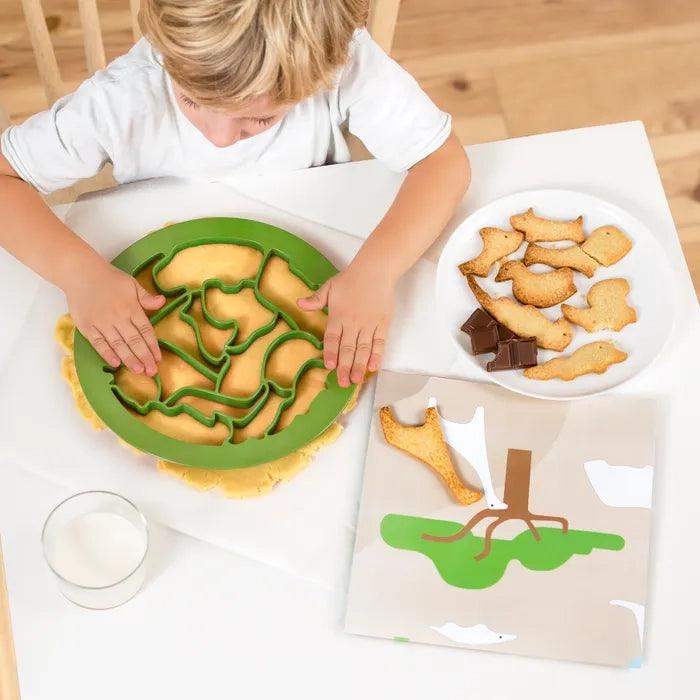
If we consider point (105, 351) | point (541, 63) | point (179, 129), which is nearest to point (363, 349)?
point (105, 351)

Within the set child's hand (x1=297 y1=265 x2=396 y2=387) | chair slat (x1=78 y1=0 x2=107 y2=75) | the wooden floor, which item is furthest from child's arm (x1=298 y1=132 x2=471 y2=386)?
the wooden floor

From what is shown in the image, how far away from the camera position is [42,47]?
3.28ft

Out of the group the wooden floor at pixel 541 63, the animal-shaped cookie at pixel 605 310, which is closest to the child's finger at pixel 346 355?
the animal-shaped cookie at pixel 605 310

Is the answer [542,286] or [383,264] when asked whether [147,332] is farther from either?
[542,286]

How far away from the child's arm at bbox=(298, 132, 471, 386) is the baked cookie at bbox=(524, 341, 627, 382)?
15cm

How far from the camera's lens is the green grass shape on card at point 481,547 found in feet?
2.44

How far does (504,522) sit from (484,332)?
0.59 feet

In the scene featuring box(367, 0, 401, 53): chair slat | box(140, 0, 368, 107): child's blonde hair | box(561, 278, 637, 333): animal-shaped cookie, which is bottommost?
box(561, 278, 637, 333): animal-shaped cookie

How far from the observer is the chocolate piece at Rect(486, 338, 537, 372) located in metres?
0.82

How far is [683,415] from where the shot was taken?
0.83 meters

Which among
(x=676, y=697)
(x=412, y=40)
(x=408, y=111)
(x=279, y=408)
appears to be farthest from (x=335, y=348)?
(x=412, y=40)

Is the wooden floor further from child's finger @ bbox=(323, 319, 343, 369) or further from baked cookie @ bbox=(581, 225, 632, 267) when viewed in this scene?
child's finger @ bbox=(323, 319, 343, 369)

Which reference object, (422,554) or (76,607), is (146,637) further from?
(422,554)

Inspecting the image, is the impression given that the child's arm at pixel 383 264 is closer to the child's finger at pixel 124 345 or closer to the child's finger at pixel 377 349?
Result: the child's finger at pixel 377 349
